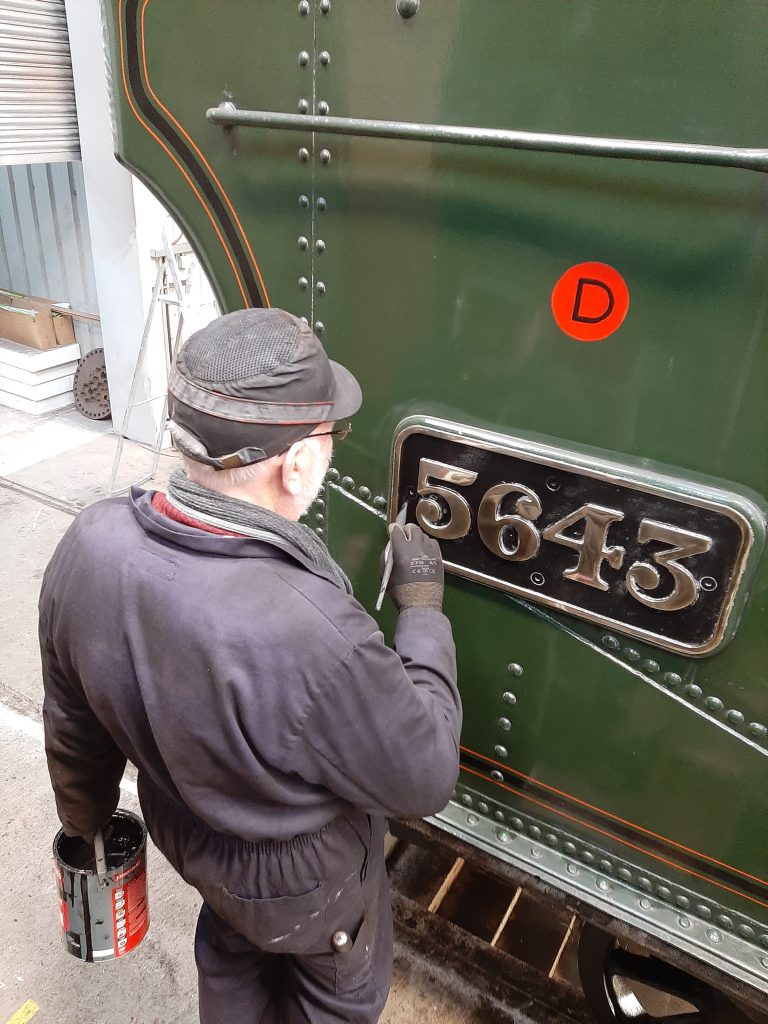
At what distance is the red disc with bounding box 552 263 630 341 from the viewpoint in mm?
1207

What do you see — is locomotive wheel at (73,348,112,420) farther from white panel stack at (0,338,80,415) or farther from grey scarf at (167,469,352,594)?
grey scarf at (167,469,352,594)

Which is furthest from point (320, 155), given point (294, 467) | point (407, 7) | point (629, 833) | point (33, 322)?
point (33, 322)

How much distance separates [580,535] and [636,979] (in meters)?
1.36

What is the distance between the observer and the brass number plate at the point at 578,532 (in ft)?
4.10

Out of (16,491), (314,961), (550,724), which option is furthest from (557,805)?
(16,491)

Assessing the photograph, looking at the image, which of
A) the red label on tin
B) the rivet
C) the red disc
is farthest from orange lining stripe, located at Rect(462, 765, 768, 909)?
the rivet

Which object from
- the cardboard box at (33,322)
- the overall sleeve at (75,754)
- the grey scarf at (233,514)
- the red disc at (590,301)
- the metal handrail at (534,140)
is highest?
the metal handrail at (534,140)

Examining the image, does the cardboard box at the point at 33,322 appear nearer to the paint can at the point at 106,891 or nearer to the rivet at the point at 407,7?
the paint can at the point at 106,891

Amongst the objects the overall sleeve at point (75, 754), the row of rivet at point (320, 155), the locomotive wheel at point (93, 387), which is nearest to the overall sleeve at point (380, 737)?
the overall sleeve at point (75, 754)

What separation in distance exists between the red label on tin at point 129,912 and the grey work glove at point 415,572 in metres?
0.85

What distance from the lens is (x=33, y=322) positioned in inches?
226

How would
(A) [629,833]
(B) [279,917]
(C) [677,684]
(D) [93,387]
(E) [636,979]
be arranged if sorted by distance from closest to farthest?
(B) [279,917]
(C) [677,684]
(A) [629,833]
(E) [636,979]
(D) [93,387]

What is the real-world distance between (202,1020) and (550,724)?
1.02 meters

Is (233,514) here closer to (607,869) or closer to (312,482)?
(312,482)
